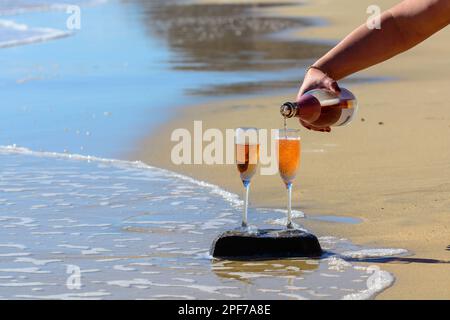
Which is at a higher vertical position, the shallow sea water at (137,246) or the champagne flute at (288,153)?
the champagne flute at (288,153)

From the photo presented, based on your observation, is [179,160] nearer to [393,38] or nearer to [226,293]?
[226,293]

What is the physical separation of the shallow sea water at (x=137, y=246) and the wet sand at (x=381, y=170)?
16 centimetres

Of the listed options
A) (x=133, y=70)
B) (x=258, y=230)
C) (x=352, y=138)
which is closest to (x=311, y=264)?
(x=258, y=230)

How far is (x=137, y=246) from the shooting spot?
5.46m

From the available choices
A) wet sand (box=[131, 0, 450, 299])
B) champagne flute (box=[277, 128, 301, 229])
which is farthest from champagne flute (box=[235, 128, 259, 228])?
wet sand (box=[131, 0, 450, 299])

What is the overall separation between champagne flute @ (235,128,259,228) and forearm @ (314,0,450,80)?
3.01 feet

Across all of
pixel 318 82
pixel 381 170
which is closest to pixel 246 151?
pixel 318 82

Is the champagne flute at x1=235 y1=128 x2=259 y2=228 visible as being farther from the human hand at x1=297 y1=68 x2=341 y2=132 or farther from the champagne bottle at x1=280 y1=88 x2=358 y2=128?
the human hand at x1=297 y1=68 x2=341 y2=132

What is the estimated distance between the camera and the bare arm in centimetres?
394

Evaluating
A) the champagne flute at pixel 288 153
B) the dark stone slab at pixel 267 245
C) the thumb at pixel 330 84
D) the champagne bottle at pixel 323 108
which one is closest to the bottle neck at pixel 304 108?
the champagne bottle at pixel 323 108

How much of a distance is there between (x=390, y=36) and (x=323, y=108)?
0.49m

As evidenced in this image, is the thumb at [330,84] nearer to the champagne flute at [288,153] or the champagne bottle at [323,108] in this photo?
the champagne bottle at [323,108]

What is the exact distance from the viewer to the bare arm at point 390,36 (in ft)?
12.9
